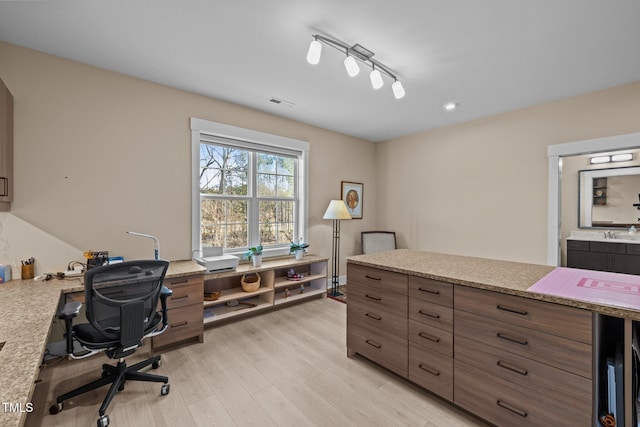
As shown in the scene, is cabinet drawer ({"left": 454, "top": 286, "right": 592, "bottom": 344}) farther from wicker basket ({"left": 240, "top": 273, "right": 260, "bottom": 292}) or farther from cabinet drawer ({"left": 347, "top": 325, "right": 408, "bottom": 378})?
wicker basket ({"left": 240, "top": 273, "right": 260, "bottom": 292})

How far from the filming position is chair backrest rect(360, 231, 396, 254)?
477cm

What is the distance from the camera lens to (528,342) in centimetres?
141

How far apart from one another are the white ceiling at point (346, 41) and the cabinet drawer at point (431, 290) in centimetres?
180

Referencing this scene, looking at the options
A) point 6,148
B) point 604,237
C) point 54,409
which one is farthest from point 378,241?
point 6,148

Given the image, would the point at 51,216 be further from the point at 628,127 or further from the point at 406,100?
the point at 628,127

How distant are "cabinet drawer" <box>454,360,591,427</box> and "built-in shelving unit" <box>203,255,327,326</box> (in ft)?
7.29

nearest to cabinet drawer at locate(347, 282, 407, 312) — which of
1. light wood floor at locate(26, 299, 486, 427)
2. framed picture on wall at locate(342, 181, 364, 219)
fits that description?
light wood floor at locate(26, 299, 486, 427)

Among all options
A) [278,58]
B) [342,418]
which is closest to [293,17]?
[278,58]

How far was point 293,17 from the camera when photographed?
6.03 ft

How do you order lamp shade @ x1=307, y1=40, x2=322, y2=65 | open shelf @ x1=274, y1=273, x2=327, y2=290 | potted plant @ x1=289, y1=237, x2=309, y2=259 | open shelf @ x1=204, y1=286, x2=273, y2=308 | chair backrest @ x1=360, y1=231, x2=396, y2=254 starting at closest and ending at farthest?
lamp shade @ x1=307, y1=40, x2=322, y2=65 < open shelf @ x1=204, y1=286, x2=273, y2=308 < open shelf @ x1=274, y1=273, x2=327, y2=290 < potted plant @ x1=289, y1=237, x2=309, y2=259 < chair backrest @ x1=360, y1=231, x2=396, y2=254

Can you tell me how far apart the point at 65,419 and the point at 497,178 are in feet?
15.8

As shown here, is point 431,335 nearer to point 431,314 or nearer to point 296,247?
point 431,314

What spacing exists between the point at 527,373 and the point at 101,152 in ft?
11.9

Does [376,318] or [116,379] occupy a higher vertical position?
[376,318]
